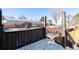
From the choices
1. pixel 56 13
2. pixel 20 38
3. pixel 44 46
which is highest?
pixel 56 13

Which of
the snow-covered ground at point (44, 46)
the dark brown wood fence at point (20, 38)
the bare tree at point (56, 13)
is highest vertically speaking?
the bare tree at point (56, 13)

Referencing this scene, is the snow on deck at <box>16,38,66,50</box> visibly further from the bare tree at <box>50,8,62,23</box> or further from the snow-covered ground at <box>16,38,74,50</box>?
the bare tree at <box>50,8,62,23</box>

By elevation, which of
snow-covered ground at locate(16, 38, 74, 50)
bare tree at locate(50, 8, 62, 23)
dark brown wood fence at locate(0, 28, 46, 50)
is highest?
bare tree at locate(50, 8, 62, 23)

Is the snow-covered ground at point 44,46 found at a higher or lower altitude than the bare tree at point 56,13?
lower

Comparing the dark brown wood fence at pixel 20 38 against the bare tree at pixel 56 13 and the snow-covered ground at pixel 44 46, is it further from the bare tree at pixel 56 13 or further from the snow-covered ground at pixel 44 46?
the bare tree at pixel 56 13

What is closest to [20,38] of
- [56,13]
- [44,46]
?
[44,46]

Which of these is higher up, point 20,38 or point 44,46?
point 20,38

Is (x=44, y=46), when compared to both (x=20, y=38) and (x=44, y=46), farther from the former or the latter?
(x=20, y=38)

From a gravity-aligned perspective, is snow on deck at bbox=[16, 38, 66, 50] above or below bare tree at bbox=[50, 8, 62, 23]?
below

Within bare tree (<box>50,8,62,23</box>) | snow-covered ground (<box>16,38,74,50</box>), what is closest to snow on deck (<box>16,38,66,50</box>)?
snow-covered ground (<box>16,38,74,50</box>)

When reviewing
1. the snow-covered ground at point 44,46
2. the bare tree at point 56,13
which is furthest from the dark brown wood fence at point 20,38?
the bare tree at point 56,13
